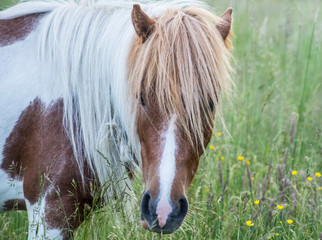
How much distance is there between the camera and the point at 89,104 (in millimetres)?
2031

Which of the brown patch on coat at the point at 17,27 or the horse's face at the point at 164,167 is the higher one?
the brown patch on coat at the point at 17,27

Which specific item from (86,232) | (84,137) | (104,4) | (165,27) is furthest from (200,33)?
(86,232)

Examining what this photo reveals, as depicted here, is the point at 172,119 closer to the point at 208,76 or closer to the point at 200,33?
the point at 208,76

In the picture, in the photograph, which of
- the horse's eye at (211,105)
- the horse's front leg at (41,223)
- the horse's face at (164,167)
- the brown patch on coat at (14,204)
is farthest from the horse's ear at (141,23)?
the brown patch on coat at (14,204)

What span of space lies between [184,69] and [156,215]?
67 centimetres

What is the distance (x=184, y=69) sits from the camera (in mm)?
1785

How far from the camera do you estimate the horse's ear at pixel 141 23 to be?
184cm

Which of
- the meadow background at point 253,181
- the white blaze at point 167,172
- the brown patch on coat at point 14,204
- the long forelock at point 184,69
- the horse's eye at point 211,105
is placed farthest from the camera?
the meadow background at point 253,181

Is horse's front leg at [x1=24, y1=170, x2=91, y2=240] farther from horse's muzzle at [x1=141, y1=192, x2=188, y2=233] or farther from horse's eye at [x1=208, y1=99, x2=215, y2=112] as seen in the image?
Result: horse's eye at [x1=208, y1=99, x2=215, y2=112]

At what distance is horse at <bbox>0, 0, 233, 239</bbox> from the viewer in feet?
5.88

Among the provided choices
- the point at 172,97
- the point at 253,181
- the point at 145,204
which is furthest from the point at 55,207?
the point at 253,181

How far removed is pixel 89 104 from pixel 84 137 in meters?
0.17

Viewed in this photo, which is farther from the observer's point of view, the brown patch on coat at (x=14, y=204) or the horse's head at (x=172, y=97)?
the brown patch on coat at (x=14, y=204)

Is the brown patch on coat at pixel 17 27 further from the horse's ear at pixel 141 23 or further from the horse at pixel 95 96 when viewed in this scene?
the horse's ear at pixel 141 23
